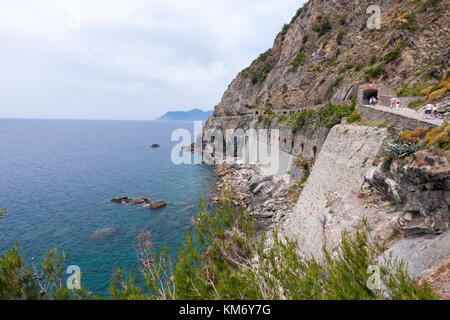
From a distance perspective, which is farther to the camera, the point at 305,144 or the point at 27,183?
the point at 27,183

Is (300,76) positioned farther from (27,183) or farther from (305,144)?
(27,183)

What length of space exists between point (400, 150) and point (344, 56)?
38.5 metres

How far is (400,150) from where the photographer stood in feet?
38.8

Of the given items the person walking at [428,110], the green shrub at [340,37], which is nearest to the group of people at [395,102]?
the person walking at [428,110]

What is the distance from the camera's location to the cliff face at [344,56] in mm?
29312

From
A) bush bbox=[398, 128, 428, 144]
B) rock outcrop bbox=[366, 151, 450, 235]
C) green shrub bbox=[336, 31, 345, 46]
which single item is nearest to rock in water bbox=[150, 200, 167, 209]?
rock outcrop bbox=[366, 151, 450, 235]

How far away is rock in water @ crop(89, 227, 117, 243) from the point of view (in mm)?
24542

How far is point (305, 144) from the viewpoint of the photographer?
27.1 m

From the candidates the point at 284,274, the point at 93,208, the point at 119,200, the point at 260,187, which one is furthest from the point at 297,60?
the point at 284,274

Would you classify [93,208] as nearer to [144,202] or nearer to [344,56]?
[144,202]

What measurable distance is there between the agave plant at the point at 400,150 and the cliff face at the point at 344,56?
7.46m

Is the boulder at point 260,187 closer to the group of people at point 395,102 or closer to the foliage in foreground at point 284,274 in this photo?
the group of people at point 395,102

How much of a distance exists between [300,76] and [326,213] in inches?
1737
